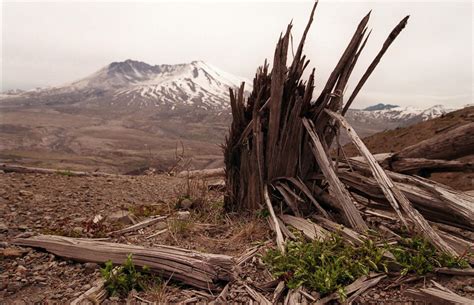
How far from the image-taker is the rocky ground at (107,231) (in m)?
2.62

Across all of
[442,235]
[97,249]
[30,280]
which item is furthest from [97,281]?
[442,235]

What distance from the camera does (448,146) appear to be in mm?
3822

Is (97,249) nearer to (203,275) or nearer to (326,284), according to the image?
(203,275)

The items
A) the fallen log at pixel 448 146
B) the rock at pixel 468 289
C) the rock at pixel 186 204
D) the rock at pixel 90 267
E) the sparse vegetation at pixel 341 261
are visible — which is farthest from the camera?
the rock at pixel 186 204

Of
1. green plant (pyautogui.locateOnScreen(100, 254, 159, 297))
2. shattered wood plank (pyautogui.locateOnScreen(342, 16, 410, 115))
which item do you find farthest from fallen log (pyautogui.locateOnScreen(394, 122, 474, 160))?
green plant (pyautogui.locateOnScreen(100, 254, 159, 297))

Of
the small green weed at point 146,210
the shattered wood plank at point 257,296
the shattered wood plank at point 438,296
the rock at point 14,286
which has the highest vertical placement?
the shattered wood plank at point 438,296

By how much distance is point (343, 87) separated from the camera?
3826mm

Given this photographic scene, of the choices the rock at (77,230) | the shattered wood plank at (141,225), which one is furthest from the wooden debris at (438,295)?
the rock at (77,230)

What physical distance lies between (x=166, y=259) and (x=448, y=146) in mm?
3479

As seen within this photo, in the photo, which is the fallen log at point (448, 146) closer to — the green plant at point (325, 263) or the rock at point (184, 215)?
the green plant at point (325, 263)

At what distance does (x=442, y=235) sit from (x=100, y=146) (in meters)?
121

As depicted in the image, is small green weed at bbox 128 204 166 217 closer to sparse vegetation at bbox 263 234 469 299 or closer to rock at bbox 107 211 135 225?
rock at bbox 107 211 135 225

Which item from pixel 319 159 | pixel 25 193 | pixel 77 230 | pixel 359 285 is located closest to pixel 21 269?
pixel 77 230

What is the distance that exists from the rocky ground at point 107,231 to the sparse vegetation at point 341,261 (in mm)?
127
